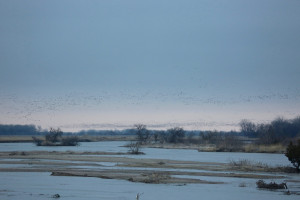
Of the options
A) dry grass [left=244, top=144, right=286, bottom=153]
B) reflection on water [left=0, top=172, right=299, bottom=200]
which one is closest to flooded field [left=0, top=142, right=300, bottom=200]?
reflection on water [left=0, top=172, right=299, bottom=200]

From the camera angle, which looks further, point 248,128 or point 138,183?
point 248,128

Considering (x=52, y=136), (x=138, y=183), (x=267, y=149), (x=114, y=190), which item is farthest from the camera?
(x=52, y=136)

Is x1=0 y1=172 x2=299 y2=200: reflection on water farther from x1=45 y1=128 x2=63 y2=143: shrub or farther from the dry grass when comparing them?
x1=45 y1=128 x2=63 y2=143: shrub

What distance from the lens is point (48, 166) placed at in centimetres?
4812

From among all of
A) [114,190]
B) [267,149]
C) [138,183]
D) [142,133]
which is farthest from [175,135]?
[114,190]

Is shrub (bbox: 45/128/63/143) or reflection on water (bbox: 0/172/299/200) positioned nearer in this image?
reflection on water (bbox: 0/172/299/200)

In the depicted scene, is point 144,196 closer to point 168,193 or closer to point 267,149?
point 168,193

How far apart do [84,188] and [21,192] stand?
4212mm

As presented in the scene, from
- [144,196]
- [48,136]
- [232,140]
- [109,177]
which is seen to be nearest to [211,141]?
[232,140]

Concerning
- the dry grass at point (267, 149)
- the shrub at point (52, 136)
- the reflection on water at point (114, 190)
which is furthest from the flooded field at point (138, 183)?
the shrub at point (52, 136)

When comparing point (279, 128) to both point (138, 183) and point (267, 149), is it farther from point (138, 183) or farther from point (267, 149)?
point (138, 183)

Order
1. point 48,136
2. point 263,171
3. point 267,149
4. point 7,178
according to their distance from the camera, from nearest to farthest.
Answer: point 7,178
point 263,171
point 267,149
point 48,136

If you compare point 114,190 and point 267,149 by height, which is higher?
point 267,149

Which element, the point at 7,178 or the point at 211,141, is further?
the point at 211,141
